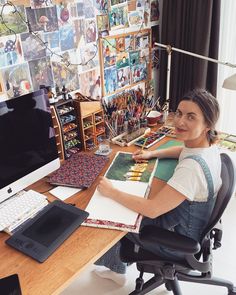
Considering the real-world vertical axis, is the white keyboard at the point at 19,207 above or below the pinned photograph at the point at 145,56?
below

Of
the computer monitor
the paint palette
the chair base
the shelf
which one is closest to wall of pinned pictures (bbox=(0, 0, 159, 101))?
the shelf

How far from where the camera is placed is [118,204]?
3.82 feet

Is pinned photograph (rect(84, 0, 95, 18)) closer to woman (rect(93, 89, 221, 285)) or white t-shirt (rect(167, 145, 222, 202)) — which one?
woman (rect(93, 89, 221, 285))

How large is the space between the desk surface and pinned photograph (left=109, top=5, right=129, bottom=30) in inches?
48.0

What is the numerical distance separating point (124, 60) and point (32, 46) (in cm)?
69

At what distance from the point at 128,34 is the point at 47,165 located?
1047 millimetres

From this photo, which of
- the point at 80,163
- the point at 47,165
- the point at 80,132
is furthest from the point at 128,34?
the point at 47,165

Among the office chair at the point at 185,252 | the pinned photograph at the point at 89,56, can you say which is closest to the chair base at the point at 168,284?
the office chair at the point at 185,252

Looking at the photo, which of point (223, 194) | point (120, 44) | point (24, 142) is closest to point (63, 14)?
point (120, 44)

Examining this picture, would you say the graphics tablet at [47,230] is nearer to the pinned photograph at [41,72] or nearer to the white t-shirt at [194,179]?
the white t-shirt at [194,179]

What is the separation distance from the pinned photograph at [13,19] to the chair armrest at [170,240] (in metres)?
1.01

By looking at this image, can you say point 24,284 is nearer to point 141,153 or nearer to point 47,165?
point 47,165

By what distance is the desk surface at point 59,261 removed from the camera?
860 mm

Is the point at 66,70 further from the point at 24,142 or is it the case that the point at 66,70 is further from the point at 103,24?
the point at 24,142
